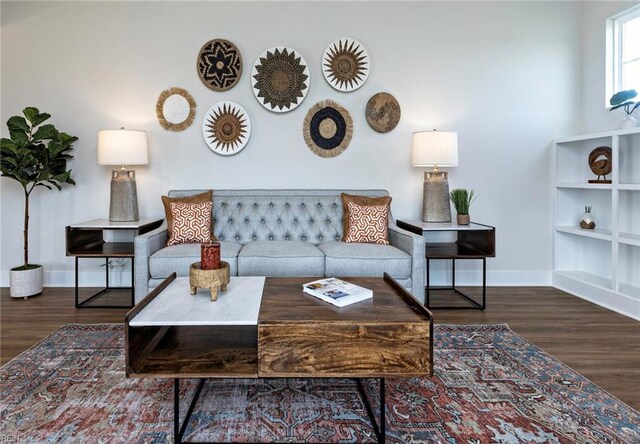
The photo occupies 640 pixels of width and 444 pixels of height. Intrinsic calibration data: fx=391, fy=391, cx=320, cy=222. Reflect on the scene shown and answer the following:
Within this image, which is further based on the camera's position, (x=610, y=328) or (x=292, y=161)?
(x=292, y=161)

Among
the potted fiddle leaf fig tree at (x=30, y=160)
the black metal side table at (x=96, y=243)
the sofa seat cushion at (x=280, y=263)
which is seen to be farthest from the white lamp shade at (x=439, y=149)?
the potted fiddle leaf fig tree at (x=30, y=160)

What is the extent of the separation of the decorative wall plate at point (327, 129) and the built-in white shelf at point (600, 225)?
6.46 ft

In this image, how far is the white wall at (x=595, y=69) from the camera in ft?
11.1

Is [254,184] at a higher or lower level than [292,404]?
higher

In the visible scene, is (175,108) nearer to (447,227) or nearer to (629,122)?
(447,227)

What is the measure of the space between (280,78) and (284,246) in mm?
1602

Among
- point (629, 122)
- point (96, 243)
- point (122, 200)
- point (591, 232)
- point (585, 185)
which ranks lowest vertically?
point (96, 243)

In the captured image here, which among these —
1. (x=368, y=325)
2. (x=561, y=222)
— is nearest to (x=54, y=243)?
(x=368, y=325)

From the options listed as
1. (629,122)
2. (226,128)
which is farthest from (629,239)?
(226,128)

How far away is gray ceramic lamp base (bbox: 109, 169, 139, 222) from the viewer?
3262 millimetres

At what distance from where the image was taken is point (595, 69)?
11.6ft

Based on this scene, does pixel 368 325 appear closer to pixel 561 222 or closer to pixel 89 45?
pixel 561 222

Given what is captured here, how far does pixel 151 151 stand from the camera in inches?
141

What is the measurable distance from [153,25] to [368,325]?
3434mm
